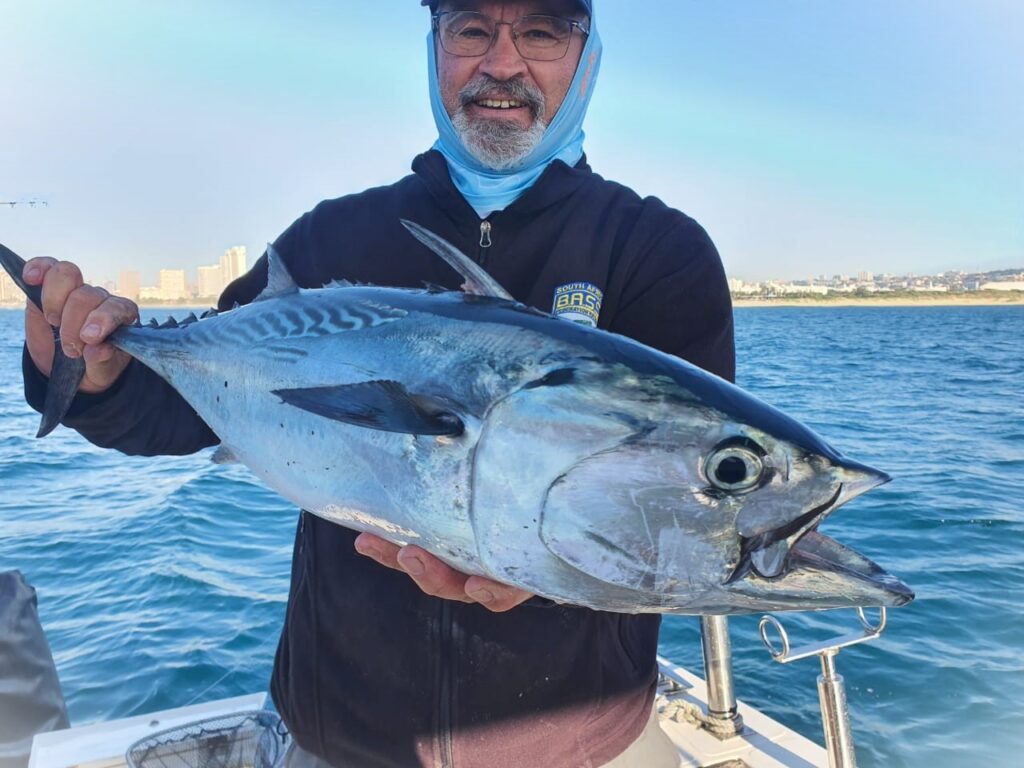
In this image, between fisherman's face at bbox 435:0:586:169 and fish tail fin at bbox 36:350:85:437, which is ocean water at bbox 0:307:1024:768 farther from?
fisherman's face at bbox 435:0:586:169

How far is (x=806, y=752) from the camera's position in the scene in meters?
3.41

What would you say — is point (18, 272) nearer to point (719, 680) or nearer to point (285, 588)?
point (719, 680)

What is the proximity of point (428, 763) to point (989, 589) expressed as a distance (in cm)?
828

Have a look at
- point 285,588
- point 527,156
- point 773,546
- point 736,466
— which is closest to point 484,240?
point 527,156

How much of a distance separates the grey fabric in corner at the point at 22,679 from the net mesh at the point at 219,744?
72 centimetres

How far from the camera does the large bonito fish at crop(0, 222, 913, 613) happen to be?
1297 mm

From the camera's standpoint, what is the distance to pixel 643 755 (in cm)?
218

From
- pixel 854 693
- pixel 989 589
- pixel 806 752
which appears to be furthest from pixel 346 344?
pixel 989 589

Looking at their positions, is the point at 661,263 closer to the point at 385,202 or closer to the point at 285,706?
the point at 385,202

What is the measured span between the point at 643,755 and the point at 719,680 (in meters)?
1.50

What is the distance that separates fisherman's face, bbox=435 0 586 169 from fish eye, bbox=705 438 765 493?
4.58 ft

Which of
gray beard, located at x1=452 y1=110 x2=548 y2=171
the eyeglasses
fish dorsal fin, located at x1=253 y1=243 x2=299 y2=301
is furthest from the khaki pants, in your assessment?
the eyeglasses

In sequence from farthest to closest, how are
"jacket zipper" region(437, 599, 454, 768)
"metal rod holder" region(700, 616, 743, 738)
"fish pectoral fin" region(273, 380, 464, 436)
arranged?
"metal rod holder" region(700, 616, 743, 738)
"jacket zipper" region(437, 599, 454, 768)
"fish pectoral fin" region(273, 380, 464, 436)

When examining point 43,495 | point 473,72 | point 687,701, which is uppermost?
point 473,72
